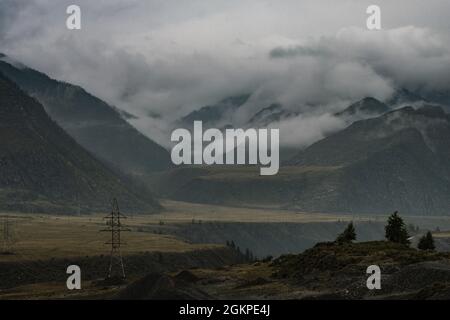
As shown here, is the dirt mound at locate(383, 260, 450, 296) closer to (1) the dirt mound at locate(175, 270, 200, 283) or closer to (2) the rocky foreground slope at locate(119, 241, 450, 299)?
(2) the rocky foreground slope at locate(119, 241, 450, 299)

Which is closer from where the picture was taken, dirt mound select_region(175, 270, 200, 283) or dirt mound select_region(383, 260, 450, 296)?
dirt mound select_region(383, 260, 450, 296)

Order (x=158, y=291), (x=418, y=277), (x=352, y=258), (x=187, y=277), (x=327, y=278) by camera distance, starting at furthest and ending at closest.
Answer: (x=187, y=277), (x=352, y=258), (x=327, y=278), (x=418, y=277), (x=158, y=291)

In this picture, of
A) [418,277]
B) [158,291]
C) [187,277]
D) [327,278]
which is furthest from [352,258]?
[158,291]

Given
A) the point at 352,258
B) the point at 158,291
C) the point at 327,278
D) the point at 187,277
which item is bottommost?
the point at 158,291

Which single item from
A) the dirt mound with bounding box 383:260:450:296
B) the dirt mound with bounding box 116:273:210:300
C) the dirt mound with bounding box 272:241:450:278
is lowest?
the dirt mound with bounding box 116:273:210:300

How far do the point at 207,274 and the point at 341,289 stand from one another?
4870cm

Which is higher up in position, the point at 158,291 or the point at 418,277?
the point at 418,277

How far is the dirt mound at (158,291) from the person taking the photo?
349 ft

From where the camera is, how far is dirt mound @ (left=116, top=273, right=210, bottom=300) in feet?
349

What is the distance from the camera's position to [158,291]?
354 feet

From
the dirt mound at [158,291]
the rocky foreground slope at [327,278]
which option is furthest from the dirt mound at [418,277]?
the dirt mound at [158,291]

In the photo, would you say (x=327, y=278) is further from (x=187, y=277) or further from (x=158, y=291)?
(x=187, y=277)

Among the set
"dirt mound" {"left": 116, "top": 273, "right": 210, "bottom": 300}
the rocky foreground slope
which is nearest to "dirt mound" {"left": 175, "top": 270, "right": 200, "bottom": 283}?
the rocky foreground slope
